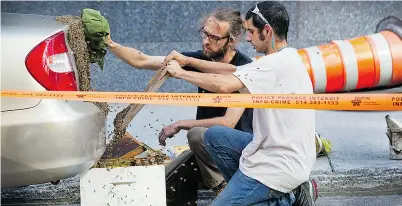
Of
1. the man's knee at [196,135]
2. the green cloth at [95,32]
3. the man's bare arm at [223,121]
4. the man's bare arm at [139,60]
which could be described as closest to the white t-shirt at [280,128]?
the man's knee at [196,135]

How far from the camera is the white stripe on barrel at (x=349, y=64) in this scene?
7.04 metres

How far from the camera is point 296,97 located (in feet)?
12.2

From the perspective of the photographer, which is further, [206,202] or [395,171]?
[395,171]

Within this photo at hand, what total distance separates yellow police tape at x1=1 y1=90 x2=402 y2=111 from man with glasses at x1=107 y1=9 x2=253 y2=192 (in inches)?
25.2

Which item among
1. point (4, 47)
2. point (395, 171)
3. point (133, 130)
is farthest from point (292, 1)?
point (4, 47)

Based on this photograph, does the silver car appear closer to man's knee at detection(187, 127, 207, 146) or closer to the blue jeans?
the blue jeans

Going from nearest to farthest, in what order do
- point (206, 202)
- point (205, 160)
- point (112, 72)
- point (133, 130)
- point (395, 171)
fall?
point (205, 160) < point (206, 202) < point (395, 171) < point (133, 130) < point (112, 72)

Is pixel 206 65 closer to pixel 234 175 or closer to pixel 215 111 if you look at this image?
pixel 215 111

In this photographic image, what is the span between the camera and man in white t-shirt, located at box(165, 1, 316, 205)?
3.78 meters

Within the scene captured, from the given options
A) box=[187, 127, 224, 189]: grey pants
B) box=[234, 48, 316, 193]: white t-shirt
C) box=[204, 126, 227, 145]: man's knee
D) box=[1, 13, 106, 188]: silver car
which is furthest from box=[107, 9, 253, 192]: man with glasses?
box=[1, 13, 106, 188]: silver car

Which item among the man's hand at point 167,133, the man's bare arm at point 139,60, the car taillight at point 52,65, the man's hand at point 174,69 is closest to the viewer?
the car taillight at point 52,65

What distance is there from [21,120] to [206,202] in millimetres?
1954

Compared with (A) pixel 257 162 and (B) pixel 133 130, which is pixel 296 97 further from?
(B) pixel 133 130

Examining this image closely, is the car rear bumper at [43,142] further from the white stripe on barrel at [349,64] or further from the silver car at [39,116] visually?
the white stripe on barrel at [349,64]
